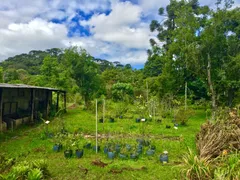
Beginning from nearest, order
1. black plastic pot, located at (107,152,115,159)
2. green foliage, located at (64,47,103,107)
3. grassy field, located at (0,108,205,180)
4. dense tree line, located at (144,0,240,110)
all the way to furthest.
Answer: grassy field, located at (0,108,205,180) → black plastic pot, located at (107,152,115,159) → dense tree line, located at (144,0,240,110) → green foliage, located at (64,47,103,107)

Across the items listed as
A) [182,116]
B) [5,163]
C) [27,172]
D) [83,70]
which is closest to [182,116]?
[182,116]

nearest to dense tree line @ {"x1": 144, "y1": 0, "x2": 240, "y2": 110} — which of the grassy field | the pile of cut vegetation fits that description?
the grassy field

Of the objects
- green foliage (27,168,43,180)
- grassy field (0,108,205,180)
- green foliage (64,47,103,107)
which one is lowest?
grassy field (0,108,205,180)

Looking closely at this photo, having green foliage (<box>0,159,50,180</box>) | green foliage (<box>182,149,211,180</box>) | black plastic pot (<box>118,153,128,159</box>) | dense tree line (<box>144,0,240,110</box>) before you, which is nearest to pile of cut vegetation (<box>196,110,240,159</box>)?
green foliage (<box>182,149,211,180</box>)

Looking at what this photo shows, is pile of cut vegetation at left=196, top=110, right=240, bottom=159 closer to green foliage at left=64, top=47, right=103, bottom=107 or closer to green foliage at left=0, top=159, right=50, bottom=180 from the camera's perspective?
green foliage at left=0, top=159, right=50, bottom=180

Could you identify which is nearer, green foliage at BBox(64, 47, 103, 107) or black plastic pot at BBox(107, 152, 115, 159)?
black plastic pot at BBox(107, 152, 115, 159)

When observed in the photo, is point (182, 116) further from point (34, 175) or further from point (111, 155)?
point (34, 175)

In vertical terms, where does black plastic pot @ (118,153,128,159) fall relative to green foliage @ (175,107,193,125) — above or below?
below

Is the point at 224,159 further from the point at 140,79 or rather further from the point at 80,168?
the point at 140,79

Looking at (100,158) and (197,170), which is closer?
(197,170)

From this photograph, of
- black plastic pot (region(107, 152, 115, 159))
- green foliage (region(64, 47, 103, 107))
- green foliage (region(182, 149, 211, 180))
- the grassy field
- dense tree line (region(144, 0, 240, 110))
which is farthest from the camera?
green foliage (region(64, 47, 103, 107))

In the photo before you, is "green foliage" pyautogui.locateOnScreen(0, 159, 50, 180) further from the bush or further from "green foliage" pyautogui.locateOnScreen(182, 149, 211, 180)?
Answer: the bush

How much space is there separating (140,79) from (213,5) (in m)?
16.7

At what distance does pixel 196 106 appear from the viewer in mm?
21562
